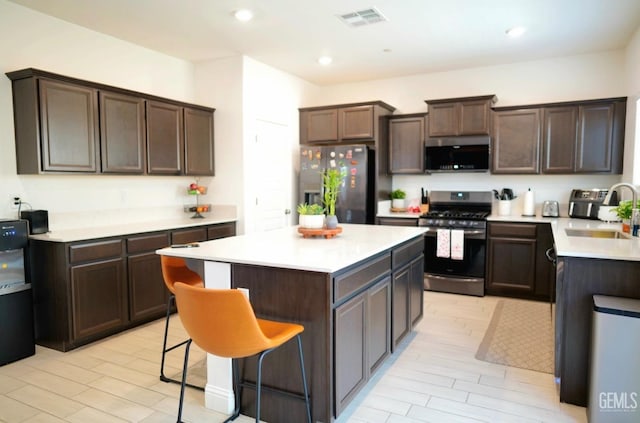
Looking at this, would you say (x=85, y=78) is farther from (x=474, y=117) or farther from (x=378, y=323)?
(x=474, y=117)

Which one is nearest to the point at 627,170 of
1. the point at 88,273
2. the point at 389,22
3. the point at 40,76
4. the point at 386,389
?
the point at 389,22

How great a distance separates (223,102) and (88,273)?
8.05 ft

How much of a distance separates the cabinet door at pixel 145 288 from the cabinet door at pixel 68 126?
2.98 feet

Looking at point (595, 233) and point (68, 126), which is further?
point (595, 233)

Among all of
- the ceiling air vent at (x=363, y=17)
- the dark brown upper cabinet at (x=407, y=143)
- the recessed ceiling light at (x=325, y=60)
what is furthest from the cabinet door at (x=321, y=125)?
the ceiling air vent at (x=363, y=17)

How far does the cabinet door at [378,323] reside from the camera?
8.42ft

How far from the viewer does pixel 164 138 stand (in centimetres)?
435

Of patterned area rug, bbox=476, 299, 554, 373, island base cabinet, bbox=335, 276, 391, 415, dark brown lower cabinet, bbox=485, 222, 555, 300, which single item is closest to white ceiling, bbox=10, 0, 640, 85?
dark brown lower cabinet, bbox=485, 222, 555, 300

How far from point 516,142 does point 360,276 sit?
3420mm

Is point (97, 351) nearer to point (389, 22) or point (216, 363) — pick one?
point (216, 363)

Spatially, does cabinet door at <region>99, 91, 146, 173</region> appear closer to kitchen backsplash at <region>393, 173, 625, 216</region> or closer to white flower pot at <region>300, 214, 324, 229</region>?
white flower pot at <region>300, 214, 324, 229</region>

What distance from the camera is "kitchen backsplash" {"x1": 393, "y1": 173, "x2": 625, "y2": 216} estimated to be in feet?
16.0

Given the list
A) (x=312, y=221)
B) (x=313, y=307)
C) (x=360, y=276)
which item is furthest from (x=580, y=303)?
(x=312, y=221)

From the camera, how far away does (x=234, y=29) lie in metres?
3.96
